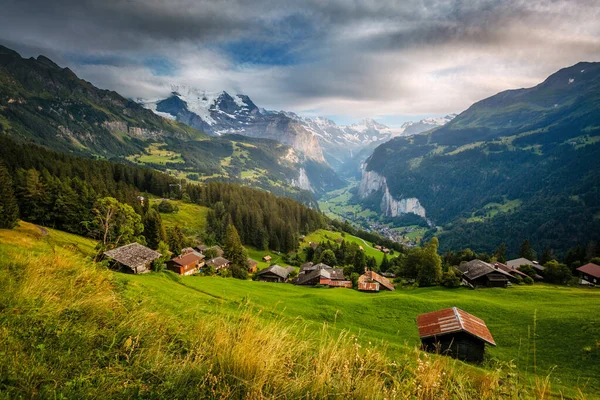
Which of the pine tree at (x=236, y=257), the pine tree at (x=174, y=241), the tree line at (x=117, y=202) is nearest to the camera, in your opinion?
the tree line at (x=117, y=202)

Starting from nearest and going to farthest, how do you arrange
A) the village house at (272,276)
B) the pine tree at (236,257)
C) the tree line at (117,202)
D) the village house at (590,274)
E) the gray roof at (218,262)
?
the tree line at (117,202) → the village house at (590,274) → the pine tree at (236,257) → the gray roof at (218,262) → the village house at (272,276)

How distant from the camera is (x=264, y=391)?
375cm

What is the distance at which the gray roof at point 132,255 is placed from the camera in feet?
A: 128

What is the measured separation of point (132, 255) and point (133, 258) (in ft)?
2.71

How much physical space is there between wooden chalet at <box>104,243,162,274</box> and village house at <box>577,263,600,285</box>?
74.7 metres

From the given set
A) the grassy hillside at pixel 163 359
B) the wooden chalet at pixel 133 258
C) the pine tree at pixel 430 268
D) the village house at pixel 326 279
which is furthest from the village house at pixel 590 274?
the wooden chalet at pixel 133 258

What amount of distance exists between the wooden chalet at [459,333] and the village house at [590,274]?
53497 mm

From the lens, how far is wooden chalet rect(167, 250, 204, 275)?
56.3 m

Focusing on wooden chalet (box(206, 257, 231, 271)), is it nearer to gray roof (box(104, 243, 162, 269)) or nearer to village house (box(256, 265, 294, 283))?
village house (box(256, 265, 294, 283))

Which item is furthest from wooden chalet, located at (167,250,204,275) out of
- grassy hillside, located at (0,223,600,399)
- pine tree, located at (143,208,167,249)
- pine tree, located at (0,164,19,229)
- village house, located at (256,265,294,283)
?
grassy hillside, located at (0,223,600,399)

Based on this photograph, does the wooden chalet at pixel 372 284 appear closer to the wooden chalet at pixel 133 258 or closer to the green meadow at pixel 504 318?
the green meadow at pixel 504 318

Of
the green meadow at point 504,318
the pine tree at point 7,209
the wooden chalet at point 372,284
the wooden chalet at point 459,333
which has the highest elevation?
the pine tree at point 7,209

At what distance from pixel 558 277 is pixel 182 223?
97.1 metres

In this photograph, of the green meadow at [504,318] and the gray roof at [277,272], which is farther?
the gray roof at [277,272]
